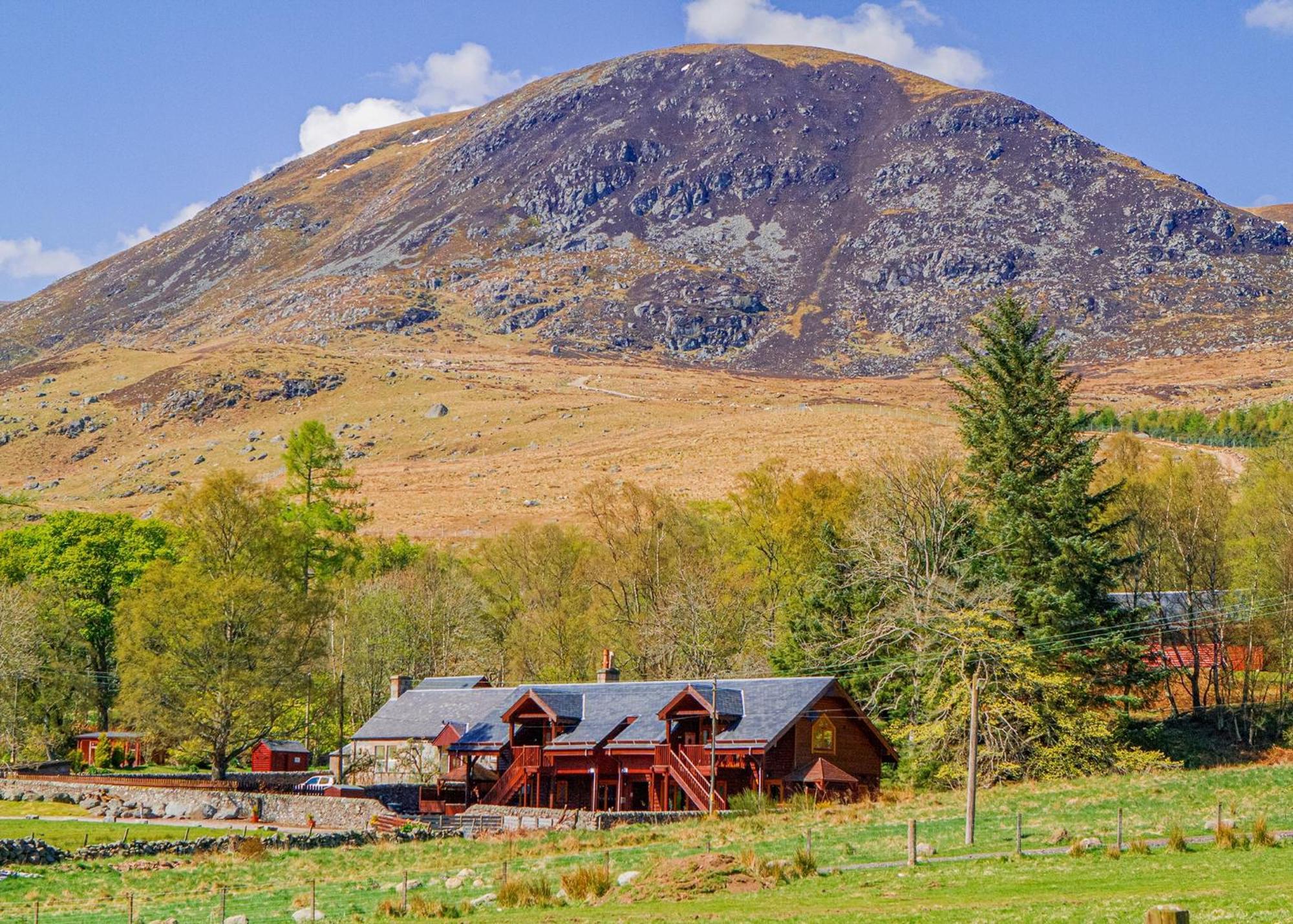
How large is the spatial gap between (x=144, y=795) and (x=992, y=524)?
36762 mm

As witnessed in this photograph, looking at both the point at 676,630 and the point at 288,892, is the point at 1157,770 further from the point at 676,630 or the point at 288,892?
the point at 288,892

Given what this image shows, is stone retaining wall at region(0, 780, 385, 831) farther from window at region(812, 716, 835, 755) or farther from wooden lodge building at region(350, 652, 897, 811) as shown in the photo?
window at region(812, 716, 835, 755)

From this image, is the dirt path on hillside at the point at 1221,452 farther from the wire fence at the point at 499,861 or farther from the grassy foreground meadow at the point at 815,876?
the wire fence at the point at 499,861

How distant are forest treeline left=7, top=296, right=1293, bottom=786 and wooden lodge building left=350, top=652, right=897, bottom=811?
11.1 ft

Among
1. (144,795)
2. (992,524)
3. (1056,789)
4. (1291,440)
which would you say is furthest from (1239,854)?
(1291,440)

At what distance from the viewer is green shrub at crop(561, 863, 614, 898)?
26078mm

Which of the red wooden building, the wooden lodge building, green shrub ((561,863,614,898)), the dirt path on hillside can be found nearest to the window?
the wooden lodge building

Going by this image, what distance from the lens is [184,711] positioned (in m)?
59.6

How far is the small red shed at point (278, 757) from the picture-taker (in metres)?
73.8

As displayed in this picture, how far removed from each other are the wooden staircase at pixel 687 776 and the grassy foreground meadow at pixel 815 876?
5.35 metres

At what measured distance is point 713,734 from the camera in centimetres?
4900

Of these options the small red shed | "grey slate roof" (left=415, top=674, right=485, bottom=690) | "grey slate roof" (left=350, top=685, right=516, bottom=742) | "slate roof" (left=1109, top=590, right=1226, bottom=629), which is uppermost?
"slate roof" (left=1109, top=590, right=1226, bottom=629)

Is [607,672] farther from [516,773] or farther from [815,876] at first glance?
[815,876]

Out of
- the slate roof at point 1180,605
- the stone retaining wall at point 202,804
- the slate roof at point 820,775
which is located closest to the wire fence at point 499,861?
the slate roof at point 820,775
